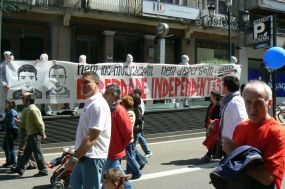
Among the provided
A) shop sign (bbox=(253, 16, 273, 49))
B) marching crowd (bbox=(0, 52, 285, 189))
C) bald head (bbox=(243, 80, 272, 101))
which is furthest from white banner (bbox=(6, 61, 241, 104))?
bald head (bbox=(243, 80, 272, 101))

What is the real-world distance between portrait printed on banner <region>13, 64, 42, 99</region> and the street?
1890 millimetres

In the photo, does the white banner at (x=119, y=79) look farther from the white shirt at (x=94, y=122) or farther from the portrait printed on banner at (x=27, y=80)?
the white shirt at (x=94, y=122)

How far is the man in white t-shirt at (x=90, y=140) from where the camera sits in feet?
15.1

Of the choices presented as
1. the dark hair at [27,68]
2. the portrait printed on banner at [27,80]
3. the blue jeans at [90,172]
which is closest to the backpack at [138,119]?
the portrait printed on banner at [27,80]

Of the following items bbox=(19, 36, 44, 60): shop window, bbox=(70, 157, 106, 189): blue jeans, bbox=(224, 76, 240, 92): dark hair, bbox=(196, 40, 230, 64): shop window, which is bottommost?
bbox=(70, 157, 106, 189): blue jeans

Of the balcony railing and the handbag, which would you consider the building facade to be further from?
the handbag

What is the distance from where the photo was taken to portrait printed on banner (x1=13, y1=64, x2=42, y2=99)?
12031 millimetres

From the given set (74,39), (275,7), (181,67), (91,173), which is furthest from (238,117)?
(275,7)

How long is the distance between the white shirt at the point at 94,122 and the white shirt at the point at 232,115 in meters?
2.08

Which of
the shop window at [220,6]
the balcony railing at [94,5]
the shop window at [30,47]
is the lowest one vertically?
the shop window at [30,47]

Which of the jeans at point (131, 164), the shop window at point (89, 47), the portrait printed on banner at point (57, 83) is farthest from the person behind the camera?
the shop window at point (89, 47)

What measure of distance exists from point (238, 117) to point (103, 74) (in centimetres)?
780

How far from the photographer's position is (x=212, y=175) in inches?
115

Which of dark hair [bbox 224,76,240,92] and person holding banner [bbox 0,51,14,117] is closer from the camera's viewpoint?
dark hair [bbox 224,76,240,92]
